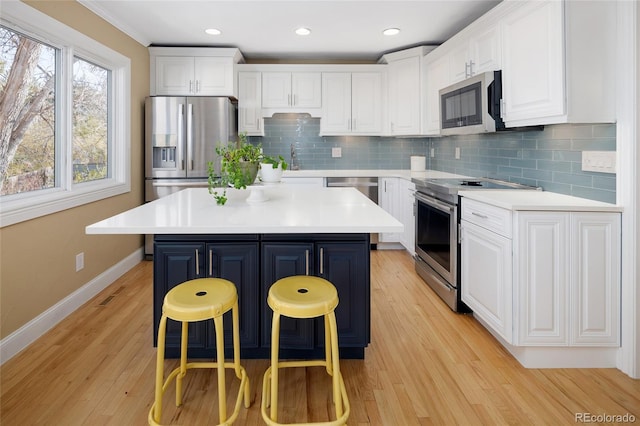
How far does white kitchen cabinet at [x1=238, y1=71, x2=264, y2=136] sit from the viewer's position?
5.03 meters

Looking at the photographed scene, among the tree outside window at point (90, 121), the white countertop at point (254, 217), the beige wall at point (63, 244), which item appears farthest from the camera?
the tree outside window at point (90, 121)

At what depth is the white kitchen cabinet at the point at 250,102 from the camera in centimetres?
503

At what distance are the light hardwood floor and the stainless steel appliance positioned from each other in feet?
7.63

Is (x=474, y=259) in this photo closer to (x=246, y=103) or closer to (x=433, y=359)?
(x=433, y=359)

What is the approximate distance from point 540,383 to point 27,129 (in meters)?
3.49

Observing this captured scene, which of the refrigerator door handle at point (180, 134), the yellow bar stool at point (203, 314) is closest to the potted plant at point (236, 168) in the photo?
the yellow bar stool at point (203, 314)

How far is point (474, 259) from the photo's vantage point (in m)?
2.75

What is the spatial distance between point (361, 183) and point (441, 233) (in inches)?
71.5

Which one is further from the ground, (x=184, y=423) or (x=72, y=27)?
(x=72, y=27)

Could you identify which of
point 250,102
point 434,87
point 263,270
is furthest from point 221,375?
point 250,102

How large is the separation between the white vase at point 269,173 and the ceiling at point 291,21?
1.52 metres

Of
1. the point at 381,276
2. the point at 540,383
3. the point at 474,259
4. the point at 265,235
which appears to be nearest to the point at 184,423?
the point at 265,235

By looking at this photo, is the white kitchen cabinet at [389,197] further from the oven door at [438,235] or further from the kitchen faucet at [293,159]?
the kitchen faucet at [293,159]

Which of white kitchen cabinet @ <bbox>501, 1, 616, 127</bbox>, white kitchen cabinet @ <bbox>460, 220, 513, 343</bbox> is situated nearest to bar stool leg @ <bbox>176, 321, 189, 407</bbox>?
white kitchen cabinet @ <bbox>460, 220, 513, 343</bbox>
